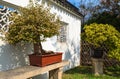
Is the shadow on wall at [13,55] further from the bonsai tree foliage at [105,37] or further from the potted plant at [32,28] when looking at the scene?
the bonsai tree foliage at [105,37]

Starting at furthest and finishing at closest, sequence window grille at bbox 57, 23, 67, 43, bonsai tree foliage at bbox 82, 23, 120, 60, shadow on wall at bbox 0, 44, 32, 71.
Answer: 1. window grille at bbox 57, 23, 67, 43
2. bonsai tree foliage at bbox 82, 23, 120, 60
3. shadow on wall at bbox 0, 44, 32, 71

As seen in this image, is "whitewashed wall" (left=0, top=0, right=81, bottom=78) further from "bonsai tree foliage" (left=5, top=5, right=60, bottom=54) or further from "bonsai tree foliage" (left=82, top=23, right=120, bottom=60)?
"bonsai tree foliage" (left=82, top=23, right=120, bottom=60)

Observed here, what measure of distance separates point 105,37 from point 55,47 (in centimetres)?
180

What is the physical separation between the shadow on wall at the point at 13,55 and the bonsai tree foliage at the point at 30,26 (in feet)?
1.02

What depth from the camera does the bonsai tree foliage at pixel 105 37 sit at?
7078mm

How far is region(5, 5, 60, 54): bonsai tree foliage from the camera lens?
420 cm

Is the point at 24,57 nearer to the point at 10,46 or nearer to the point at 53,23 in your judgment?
the point at 10,46

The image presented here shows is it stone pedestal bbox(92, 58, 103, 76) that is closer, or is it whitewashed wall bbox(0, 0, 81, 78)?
whitewashed wall bbox(0, 0, 81, 78)


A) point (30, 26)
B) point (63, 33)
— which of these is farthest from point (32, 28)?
point (63, 33)

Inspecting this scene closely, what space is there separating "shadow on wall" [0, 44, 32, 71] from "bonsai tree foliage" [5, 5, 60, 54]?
12.3 inches

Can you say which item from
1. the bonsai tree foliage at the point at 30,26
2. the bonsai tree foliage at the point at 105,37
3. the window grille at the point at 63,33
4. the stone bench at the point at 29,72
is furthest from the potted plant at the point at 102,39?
the bonsai tree foliage at the point at 30,26

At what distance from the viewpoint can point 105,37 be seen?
7051 millimetres

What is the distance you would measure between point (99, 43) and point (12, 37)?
386cm

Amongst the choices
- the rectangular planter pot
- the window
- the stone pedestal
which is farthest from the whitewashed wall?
the stone pedestal
